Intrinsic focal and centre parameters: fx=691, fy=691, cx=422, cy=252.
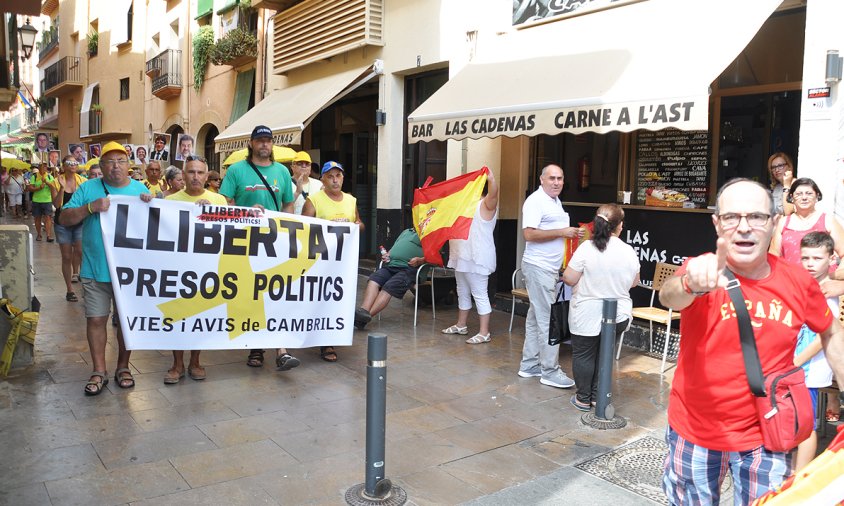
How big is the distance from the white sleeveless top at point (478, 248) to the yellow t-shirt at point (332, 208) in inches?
49.7

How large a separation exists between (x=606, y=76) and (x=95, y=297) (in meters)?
4.93

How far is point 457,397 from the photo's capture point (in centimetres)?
559

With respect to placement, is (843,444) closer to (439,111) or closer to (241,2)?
(439,111)

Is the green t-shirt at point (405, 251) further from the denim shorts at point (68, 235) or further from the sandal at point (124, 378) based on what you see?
the denim shorts at point (68, 235)

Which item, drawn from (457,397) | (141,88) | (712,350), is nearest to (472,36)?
(457,397)

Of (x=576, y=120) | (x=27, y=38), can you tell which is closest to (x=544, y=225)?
(x=576, y=120)

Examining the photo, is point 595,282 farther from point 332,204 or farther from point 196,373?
point 196,373

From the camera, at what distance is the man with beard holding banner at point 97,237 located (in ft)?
16.9

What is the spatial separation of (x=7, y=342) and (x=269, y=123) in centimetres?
699

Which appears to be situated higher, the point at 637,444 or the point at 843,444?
the point at 843,444

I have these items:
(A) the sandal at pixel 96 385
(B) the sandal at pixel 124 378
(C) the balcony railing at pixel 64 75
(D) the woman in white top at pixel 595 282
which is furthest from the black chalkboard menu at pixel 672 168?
(C) the balcony railing at pixel 64 75

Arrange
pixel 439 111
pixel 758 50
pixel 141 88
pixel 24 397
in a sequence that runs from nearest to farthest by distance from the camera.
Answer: pixel 24 397 → pixel 758 50 → pixel 439 111 → pixel 141 88

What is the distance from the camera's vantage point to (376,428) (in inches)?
142

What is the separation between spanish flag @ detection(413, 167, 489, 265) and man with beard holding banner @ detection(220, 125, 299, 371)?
2029 mm
